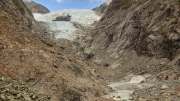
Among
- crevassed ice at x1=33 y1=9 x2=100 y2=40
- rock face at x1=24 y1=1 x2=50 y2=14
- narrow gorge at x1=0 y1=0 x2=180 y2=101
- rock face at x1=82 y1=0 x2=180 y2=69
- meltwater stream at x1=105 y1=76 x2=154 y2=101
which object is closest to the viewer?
narrow gorge at x1=0 y1=0 x2=180 y2=101

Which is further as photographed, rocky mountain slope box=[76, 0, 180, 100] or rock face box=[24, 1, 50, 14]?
rock face box=[24, 1, 50, 14]

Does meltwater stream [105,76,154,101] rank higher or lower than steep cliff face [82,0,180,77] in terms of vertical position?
lower

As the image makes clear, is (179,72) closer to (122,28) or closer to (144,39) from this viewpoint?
(144,39)

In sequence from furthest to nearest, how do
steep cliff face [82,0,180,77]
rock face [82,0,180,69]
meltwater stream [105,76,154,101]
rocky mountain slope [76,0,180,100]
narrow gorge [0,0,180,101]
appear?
1. rock face [82,0,180,69]
2. steep cliff face [82,0,180,77]
3. rocky mountain slope [76,0,180,100]
4. meltwater stream [105,76,154,101]
5. narrow gorge [0,0,180,101]

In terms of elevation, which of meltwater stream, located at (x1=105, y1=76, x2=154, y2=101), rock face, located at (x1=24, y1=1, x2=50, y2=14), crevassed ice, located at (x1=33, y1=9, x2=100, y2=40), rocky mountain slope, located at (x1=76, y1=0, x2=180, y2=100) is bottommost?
meltwater stream, located at (x1=105, y1=76, x2=154, y2=101)

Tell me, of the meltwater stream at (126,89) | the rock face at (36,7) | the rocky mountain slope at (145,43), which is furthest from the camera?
the rock face at (36,7)

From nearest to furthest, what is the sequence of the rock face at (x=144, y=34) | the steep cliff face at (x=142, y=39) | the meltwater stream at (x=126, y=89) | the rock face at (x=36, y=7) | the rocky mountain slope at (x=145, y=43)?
the meltwater stream at (x=126, y=89)
the rocky mountain slope at (x=145, y=43)
the steep cliff face at (x=142, y=39)
the rock face at (x=144, y=34)
the rock face at (x=36, y=7)

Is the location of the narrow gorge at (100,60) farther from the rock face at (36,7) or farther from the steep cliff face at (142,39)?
the rock face at (36,7)

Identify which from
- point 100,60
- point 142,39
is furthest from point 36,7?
point 142,39

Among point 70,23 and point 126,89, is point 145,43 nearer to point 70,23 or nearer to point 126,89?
point 126,89

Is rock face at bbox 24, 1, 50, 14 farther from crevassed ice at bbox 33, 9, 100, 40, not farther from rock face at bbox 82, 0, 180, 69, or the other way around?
rock face at bbox 82, 0, 180, 69

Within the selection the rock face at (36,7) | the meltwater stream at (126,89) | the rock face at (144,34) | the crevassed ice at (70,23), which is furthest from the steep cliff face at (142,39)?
the rock face at (36,7)

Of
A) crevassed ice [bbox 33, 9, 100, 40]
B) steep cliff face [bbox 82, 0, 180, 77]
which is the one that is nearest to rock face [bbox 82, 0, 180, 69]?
steep cliff face [bbox 82, 0, 180, 77]

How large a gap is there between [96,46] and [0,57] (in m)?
42.5
